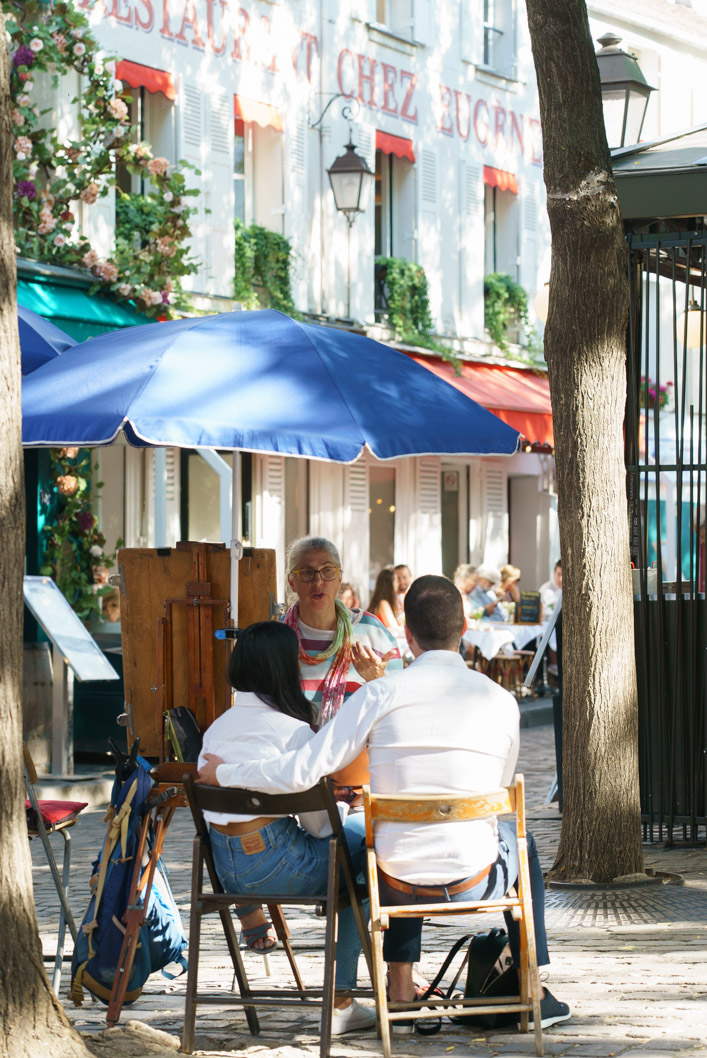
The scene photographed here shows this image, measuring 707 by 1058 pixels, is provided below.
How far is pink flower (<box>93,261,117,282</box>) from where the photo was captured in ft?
49.1

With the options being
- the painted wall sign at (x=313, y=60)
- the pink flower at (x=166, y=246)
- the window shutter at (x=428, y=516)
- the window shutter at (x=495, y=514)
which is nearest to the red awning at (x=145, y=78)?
the painted wall sign at (x=313, y=60)

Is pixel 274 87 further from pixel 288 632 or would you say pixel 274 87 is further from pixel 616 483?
pixel 288 632

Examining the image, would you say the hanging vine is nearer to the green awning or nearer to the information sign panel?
the green awning

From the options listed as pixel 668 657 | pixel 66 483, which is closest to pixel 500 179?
pixel 66 483

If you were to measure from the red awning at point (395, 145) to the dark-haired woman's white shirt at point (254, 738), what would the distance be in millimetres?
16452

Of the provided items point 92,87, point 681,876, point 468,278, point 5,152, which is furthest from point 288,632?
point 468,278

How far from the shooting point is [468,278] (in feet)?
73.6

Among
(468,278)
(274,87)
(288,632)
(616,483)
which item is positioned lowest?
(288,632)

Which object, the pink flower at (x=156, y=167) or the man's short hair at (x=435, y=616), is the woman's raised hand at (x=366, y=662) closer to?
the man's short hair at (x=435, y=616)

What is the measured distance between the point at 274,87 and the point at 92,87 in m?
4.26

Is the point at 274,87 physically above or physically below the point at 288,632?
above

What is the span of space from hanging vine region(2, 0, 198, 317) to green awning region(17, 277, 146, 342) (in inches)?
6.6

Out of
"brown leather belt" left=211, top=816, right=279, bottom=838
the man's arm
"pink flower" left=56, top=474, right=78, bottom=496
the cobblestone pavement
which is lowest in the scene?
the cobblestone pavement

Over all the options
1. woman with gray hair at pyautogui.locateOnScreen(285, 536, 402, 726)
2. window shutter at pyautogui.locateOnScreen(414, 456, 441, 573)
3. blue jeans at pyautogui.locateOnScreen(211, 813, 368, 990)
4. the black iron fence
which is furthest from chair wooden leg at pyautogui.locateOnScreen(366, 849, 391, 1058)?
window shutter at pyautogui.locateOnScreen(414, 456, 441, 573)
